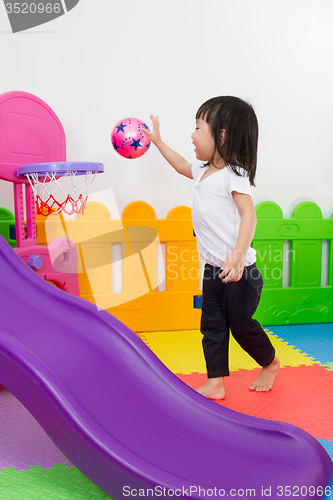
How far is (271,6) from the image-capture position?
6.24ft

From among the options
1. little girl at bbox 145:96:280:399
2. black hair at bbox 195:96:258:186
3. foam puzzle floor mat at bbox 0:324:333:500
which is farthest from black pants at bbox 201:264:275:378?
black hair at bbox 195:96:258:186

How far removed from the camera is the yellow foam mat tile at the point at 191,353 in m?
1.43

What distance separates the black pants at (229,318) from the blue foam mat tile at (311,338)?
388 millimetres

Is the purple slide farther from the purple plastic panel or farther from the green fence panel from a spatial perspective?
the green fence panel

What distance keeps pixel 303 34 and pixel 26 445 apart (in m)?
1.92

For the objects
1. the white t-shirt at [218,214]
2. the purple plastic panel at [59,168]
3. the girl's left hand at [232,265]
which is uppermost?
the purple plastic panel at [59,168]

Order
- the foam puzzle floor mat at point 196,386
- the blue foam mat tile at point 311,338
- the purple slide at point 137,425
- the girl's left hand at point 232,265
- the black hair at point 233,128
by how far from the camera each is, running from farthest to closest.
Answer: the blue foam mat tile at point 311,338 → the black hair at point 233,128 → the girl's left hand at point 232,265 → the foam puzzle floor mat at point 196,386 → the purple slide at point 137,425

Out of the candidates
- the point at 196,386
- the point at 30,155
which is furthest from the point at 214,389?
the point at 30,155

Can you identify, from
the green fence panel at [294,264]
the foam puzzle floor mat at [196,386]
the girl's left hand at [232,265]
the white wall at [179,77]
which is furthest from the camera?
the green fence panel at [294,264]

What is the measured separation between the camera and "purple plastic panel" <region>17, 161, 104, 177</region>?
1.19 m

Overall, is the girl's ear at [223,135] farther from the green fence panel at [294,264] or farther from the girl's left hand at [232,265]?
the green fence panel at [294,264]

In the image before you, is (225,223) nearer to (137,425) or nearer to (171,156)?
(171,156)

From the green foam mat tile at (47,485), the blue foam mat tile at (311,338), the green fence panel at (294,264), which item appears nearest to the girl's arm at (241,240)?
the green foam mat tile at (47,485)

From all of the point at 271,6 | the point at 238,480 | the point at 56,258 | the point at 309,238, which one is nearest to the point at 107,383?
the point at 238,480
